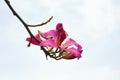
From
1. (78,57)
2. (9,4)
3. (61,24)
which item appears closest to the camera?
(78,57)

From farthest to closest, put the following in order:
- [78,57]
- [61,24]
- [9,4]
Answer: [9,4] → [61,24] → [78,57]

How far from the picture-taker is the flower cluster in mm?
1217

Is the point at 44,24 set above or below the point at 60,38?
above

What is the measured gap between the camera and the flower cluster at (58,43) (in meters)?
1.22

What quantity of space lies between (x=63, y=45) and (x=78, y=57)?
0.16 meters

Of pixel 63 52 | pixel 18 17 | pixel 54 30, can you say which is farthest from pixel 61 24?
pixel 18 17

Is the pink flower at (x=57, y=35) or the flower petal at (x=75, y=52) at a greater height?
the pink flower at (x=57, y=35)

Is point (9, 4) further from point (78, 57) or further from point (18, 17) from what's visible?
point (78, 57)

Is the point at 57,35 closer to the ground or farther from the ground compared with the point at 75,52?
farther from the ground

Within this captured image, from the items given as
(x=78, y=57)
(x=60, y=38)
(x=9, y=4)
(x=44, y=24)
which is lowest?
(x=78, y=57)

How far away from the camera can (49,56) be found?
1237mm

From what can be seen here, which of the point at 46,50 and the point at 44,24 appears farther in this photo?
the point at 44,24

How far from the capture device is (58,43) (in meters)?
1.28

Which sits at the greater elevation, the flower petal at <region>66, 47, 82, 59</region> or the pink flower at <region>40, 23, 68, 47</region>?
the pink flower at <region>40, 23, 68, 47</region>
